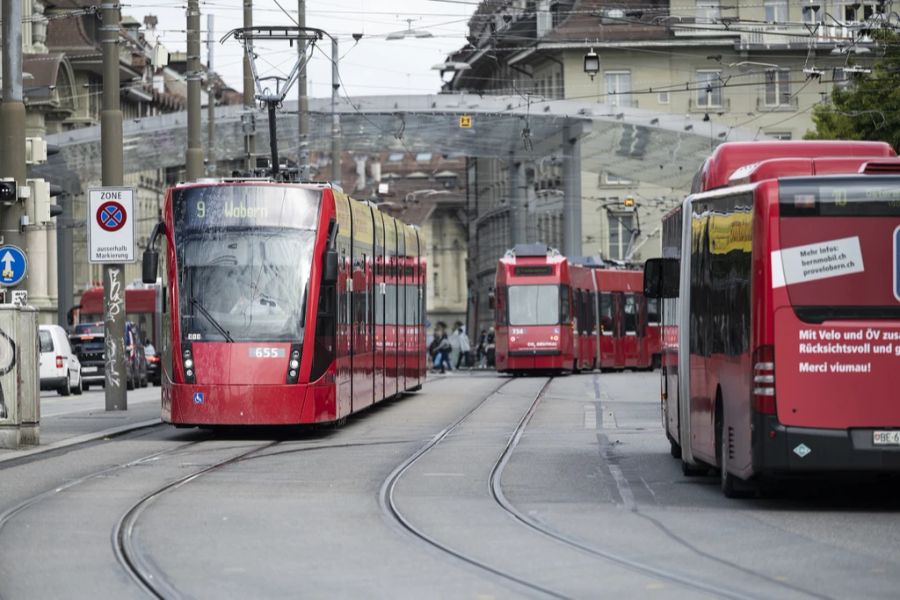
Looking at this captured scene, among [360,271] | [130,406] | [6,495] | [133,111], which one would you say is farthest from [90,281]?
[6,495]

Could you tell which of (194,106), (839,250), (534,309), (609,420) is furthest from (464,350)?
(839,250)

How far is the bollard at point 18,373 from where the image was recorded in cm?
2266

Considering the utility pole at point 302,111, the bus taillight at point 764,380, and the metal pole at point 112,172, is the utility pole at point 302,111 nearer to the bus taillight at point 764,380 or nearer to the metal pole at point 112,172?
the metal pole at point 112,172

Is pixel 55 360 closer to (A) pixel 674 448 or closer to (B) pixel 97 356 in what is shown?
(B) pixel 97 356

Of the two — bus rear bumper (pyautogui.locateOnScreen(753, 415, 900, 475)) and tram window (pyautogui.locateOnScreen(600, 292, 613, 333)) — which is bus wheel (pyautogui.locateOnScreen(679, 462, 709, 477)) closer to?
bus rear bumper (pyautogui.locateOnScreen(753, 415, 900, 475))

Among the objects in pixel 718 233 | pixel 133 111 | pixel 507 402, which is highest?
pixel 133 111

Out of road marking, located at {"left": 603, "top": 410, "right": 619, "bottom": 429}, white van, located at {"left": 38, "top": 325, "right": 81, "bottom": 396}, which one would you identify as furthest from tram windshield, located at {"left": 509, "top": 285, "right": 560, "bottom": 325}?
road marking, located at {"left": 603, "top": 410, "right": 619, "bottom": 429}

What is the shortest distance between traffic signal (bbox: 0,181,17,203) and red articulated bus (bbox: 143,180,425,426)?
1.64m

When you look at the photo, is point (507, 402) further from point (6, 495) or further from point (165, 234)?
point (6, 495)

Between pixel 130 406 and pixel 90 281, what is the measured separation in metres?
61.9

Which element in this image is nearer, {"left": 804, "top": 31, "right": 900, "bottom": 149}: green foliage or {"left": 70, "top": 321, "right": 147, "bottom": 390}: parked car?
{"left": 804, "top": 31, "right": 900, "bottom": 149}: green foliage

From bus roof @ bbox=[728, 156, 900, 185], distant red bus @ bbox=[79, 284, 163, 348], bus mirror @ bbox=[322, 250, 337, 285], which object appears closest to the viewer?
bus roof @ bbox=[728, 156, 900, 185]

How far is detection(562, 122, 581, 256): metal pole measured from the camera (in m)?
62.9

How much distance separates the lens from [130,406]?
36406 millimetres
